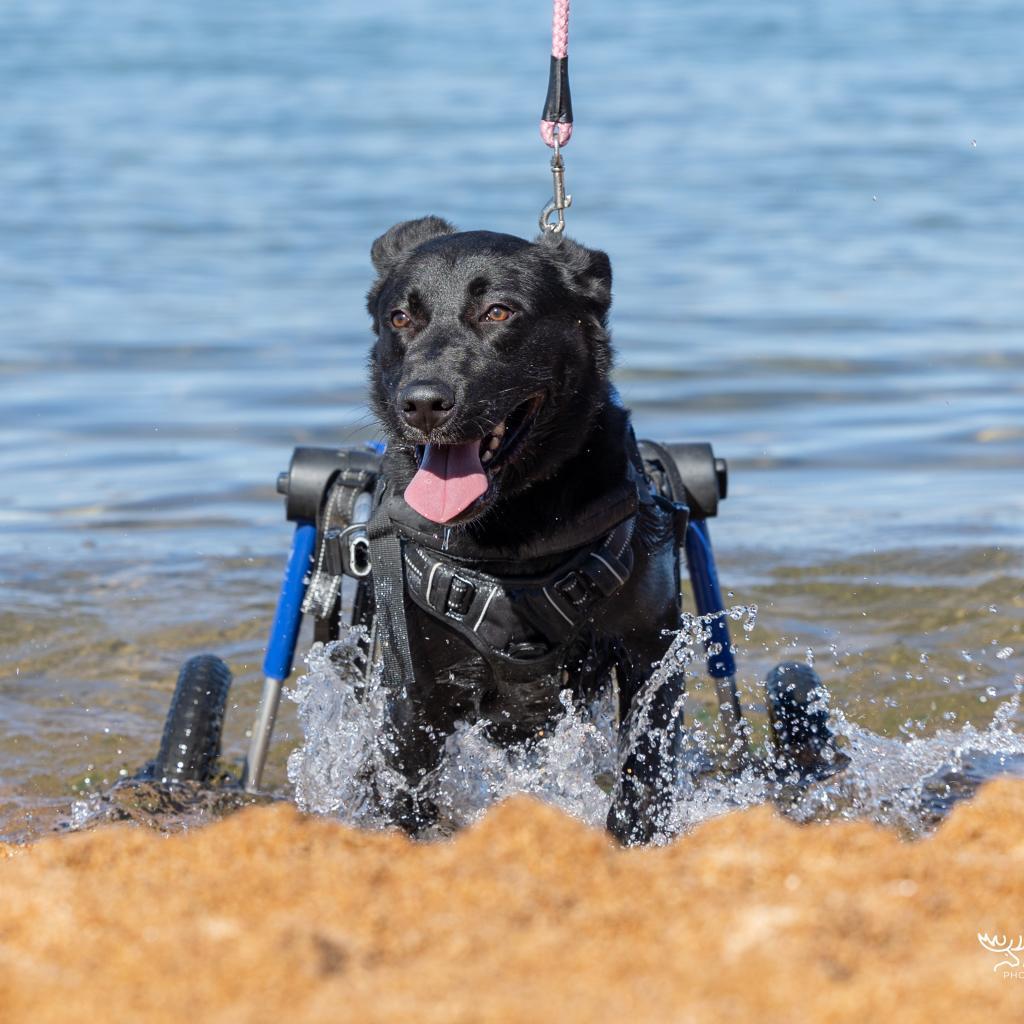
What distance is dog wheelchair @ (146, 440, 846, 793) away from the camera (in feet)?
13.8

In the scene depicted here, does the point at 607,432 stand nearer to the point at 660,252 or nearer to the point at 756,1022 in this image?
the point at 756,1022

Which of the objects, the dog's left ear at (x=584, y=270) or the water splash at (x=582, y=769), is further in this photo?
the dog's left ear at (x=584, y=270)

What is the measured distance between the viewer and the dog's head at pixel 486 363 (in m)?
3.53

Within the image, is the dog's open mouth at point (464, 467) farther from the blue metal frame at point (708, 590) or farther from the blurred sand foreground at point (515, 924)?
the blurred sand foreground at point (515, 924)

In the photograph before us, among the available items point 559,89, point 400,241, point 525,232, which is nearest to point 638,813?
point 400,241

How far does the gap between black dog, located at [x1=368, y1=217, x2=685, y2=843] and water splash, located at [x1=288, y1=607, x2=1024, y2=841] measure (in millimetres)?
60

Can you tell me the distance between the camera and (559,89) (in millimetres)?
4281

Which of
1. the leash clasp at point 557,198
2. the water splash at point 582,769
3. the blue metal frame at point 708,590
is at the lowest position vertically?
the water splash at point 582,769

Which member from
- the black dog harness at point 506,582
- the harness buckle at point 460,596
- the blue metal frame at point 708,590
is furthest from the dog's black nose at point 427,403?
the blue metal frame at point 708,590

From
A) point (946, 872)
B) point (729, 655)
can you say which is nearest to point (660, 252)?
point (729, 655)

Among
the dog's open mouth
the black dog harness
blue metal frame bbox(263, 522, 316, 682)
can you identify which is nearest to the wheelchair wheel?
the black dog harness
